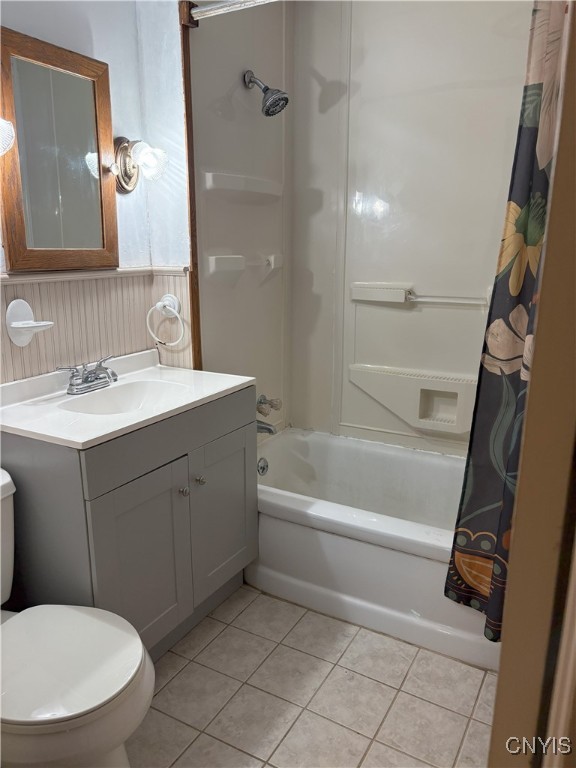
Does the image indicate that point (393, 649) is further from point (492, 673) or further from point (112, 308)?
point (112, 308)

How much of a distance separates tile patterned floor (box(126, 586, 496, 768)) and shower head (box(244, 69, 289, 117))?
6.52ft

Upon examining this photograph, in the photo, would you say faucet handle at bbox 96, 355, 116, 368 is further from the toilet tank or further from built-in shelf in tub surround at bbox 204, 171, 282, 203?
built-in shelf in tub surround at bbox 204, 171, 282, 203

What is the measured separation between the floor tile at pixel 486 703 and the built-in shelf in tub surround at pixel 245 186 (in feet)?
6.54

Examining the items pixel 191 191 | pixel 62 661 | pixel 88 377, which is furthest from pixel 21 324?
pixel 62 661

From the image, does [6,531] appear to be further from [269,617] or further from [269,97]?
[269,97]

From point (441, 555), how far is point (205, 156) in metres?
1.71

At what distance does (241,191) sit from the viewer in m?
2.44

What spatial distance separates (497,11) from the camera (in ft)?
7.30

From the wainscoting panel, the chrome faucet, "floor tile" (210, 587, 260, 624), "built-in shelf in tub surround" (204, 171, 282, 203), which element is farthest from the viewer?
"built-in shelf in tub surround" (204, 171, 282, 203)

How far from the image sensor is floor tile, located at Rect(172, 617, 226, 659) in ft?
A: 6.37

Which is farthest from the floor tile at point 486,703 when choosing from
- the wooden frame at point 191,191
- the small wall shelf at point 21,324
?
the small wall shelf at point 21,324

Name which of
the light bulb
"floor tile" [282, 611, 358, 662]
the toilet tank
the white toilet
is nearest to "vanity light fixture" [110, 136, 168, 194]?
the light bulb

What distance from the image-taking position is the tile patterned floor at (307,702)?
155 cm

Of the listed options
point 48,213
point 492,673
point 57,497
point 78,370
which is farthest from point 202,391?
point 492,673
